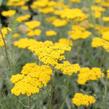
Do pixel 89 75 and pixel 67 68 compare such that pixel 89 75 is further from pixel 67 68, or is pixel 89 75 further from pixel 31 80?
pixel 31 80

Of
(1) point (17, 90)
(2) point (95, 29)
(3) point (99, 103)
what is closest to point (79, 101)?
(3) point (99, 103)

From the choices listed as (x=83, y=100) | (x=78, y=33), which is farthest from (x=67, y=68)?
(x=78, y=33)

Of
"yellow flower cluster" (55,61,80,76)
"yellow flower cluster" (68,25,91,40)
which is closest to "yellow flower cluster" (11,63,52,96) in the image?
Answer: "yellow flower cluster" (55,61,80,76)

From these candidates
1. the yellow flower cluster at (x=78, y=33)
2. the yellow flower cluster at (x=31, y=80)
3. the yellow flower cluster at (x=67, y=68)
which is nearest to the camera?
the yellow flower cluster at (x=31, y=80)

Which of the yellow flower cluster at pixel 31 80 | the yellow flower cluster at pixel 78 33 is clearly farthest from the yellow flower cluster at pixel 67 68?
the yellow flower cluster at pixel 78 33

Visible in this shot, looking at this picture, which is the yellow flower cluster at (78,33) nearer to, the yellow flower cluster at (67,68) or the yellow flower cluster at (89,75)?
the yellow flower cluster at (89,75)

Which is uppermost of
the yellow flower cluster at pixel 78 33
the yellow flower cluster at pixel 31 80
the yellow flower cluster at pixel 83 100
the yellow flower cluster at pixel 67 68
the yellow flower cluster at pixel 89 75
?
the yellow flower cluster at pixel 31 80

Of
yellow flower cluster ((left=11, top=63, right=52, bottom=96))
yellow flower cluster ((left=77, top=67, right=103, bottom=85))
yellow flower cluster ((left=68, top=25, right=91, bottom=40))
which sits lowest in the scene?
yellow flower cluster ((left=68, top=25, right=91, bottom=40))

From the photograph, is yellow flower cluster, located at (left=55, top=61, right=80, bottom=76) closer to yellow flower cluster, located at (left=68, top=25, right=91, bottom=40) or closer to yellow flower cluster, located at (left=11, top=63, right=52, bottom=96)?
yellow flower cluster, located at (left=11, top=63, right=52, bottom=96)

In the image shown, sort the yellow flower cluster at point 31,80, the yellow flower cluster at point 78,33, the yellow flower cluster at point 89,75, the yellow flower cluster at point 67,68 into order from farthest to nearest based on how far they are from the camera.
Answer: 1. the yellow flower cluster at point 78,33
2. the yellow flower cluster at point 89,75
3. the yellow flower cluster at point 67,68
4. the yellow flower cluster at point 31,80
